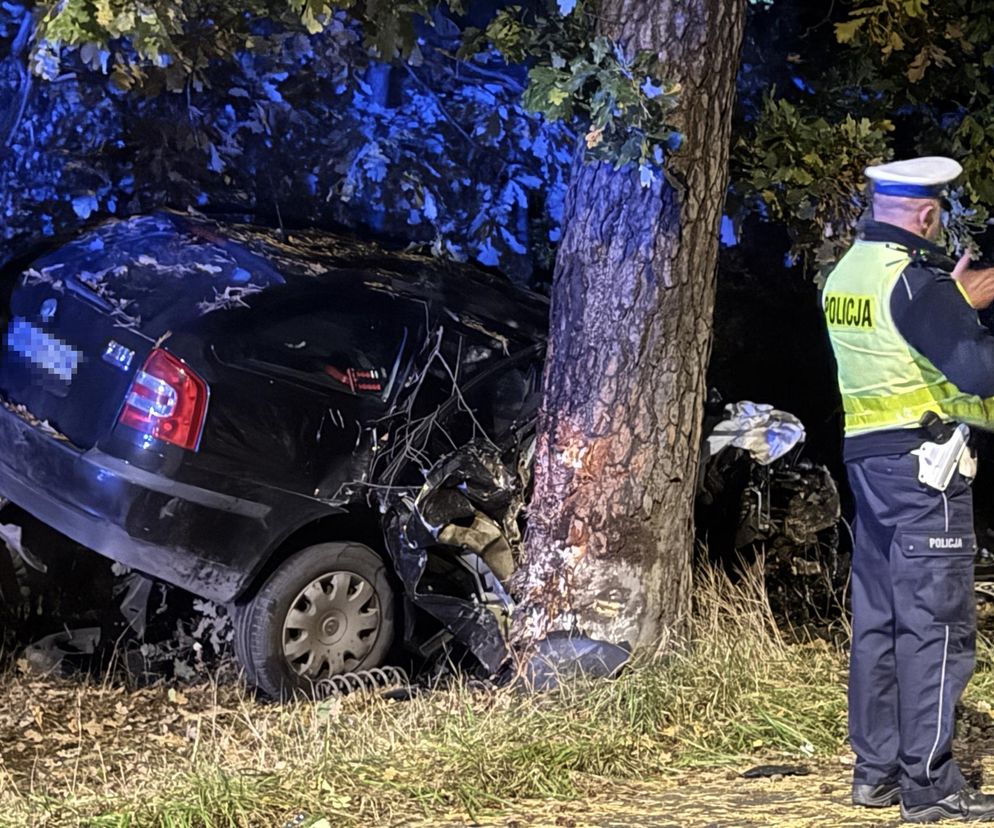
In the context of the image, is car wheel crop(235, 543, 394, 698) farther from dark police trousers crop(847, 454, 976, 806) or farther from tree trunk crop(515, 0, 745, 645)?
dark police trousers crop(847, 454, 976, 806)

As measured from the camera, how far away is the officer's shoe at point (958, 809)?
4.25m

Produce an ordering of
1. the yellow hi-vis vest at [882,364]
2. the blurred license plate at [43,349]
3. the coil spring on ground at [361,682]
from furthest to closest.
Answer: the coil spring on ground at [361,682] < the blurred license plate at [43,349] < the yellow hi-vis vest at [882,364]

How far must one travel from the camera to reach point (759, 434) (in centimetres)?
706

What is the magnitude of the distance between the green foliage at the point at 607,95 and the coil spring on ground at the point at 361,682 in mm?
2474

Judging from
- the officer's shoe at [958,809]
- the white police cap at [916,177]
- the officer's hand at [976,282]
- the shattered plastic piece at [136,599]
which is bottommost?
the shattered plastic piece at [136,599]

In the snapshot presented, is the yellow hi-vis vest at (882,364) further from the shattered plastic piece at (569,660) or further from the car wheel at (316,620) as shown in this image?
the car wheel at (316,620)

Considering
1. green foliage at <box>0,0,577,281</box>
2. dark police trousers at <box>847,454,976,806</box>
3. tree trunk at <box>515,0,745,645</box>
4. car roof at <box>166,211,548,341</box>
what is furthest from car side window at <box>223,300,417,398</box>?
dark police trousers at <box>847,454,976,806</box>

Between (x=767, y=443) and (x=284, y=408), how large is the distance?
2.23 metres

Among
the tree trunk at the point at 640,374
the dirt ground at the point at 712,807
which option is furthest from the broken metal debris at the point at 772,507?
the dirt ground at the point at 712,807

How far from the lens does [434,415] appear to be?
7090 millimetres

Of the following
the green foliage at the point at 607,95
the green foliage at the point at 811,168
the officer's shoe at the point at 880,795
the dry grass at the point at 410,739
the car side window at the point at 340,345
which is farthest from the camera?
the green foliage at the point at 811,168

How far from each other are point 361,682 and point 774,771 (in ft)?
6.68

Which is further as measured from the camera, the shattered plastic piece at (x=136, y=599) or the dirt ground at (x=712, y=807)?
the shattered plastic piece at (x=136, y=599)

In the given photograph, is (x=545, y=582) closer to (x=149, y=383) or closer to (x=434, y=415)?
(x=434, y=415)
